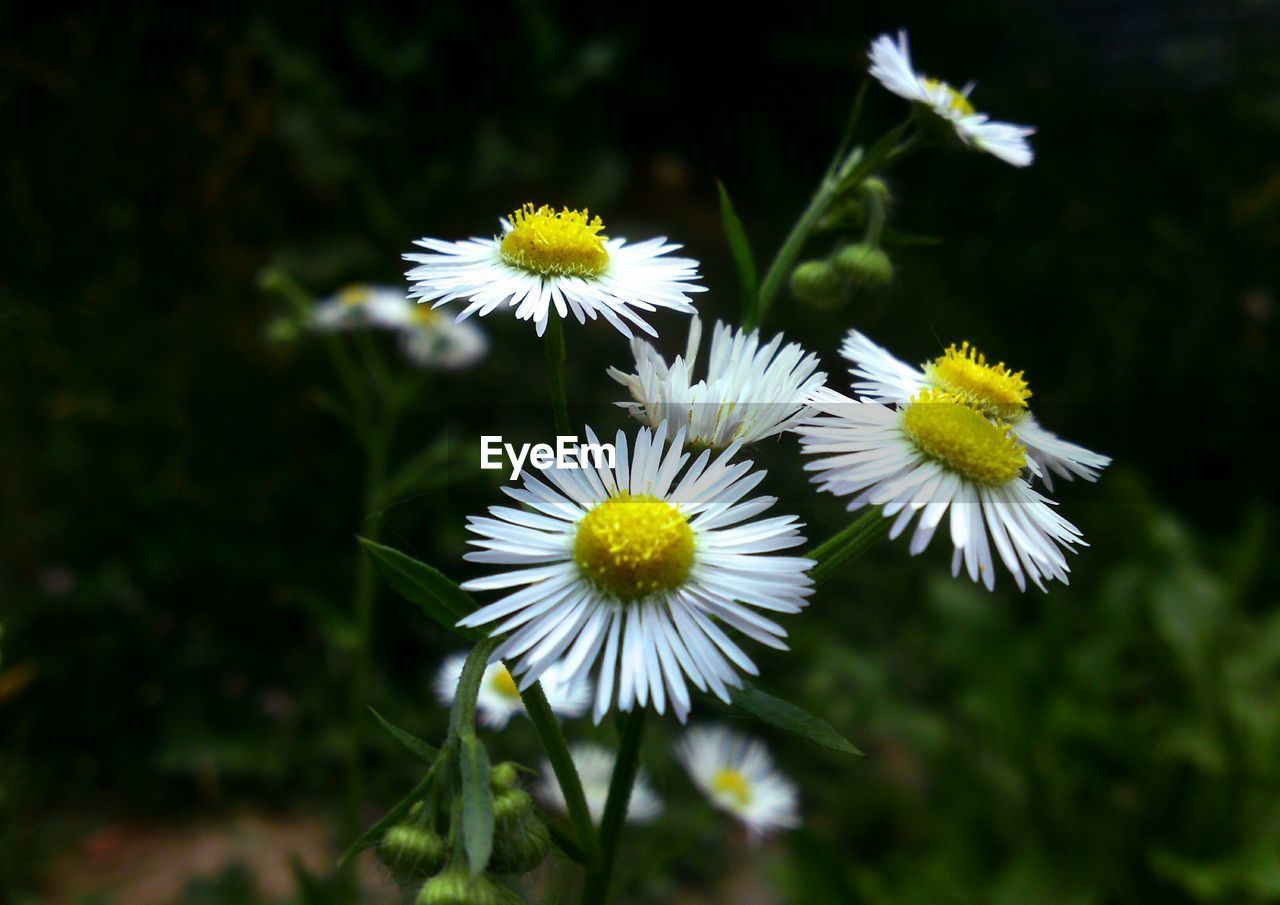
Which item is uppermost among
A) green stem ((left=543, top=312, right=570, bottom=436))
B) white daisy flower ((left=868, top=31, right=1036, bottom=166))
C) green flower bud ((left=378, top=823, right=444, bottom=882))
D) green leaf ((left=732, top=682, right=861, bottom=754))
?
white daisy flower ((left=868, top=31, right=1036, bottom=166))

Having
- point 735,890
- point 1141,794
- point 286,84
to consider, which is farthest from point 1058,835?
point 286,84

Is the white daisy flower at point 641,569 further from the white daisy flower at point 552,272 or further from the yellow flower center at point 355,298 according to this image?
the yellow flower center at point 355,298

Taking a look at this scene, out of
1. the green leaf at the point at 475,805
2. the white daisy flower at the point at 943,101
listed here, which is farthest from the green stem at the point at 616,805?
the white daisy flower at the point at 943,101

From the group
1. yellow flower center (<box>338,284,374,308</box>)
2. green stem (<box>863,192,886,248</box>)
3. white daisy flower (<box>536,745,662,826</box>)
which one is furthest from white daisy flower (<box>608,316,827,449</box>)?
yellow flower center (<box>338,284,374,308</box>)

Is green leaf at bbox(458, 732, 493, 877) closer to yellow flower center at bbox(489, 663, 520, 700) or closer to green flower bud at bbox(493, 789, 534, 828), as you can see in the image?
green flower bud at bbox(493, 789, 534, 828)

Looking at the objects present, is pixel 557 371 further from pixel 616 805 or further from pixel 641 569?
pixel 616 805

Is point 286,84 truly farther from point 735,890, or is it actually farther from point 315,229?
point 735,890

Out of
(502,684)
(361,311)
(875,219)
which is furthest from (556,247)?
(361,311)
